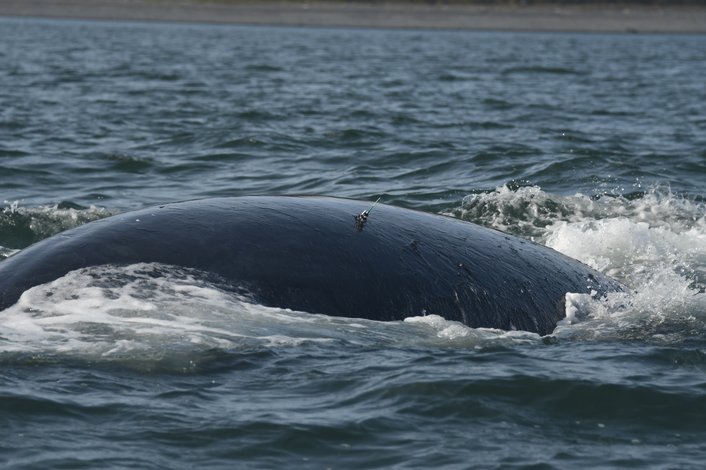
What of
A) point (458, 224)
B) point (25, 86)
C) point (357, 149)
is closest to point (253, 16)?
point (25, 86)

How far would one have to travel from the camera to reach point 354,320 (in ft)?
24.3

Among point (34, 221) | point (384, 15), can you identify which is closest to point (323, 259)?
point (34, 221)

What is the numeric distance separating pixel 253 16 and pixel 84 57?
4001 cm

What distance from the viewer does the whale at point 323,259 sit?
7262 mm

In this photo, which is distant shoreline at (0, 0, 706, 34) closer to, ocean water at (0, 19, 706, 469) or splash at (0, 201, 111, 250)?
ocean water at (0, 19, 706, 469)

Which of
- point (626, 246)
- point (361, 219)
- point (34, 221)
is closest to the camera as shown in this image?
point (361, 219)

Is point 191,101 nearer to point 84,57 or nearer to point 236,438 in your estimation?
point 84,57

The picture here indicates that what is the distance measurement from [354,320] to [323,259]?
0.41 meters

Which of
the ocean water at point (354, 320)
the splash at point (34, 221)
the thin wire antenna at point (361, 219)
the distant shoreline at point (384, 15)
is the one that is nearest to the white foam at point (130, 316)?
the ocean water at point (354, 320)

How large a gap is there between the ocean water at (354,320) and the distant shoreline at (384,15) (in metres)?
48.5

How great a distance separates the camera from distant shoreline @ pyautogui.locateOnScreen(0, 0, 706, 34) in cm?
8038

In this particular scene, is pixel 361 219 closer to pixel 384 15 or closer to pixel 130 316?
pixel 130 316

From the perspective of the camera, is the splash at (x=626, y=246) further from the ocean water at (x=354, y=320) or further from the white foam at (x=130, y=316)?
the white foam at (x=130, y=316)

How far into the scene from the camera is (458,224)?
8.45m
